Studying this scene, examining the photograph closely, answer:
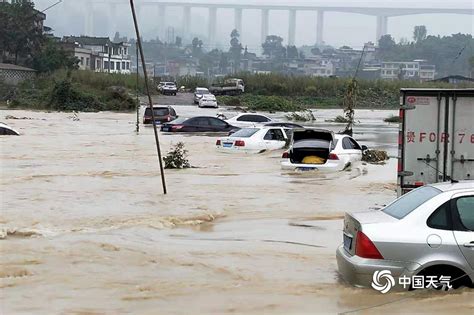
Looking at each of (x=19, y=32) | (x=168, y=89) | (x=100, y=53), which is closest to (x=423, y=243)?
(x=168, y=89)

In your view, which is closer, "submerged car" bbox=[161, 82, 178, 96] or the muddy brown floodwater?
the muddy brown floodwater

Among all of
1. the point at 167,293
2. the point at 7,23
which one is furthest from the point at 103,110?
the point at 167,293

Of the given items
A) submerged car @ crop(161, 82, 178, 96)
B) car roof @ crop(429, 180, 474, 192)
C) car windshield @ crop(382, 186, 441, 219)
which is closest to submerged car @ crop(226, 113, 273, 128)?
car windshield @ crop(382, 186, 441, 219)

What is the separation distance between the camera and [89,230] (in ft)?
42.1

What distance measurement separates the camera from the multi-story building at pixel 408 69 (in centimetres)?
16275

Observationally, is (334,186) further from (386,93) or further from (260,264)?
(386,93)

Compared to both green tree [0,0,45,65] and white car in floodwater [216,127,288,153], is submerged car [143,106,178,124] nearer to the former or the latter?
white car in floodwater [216,127,288,153]

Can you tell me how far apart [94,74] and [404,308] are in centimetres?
7483

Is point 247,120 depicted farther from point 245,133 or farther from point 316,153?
point 316,153

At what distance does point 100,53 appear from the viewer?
128625 mm

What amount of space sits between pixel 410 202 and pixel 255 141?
18757 millimetres

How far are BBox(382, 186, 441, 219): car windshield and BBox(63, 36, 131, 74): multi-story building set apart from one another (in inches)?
4221

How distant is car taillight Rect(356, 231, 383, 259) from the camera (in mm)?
8039

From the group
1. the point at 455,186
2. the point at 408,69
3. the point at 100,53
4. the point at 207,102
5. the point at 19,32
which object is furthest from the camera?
the point at 408,69
